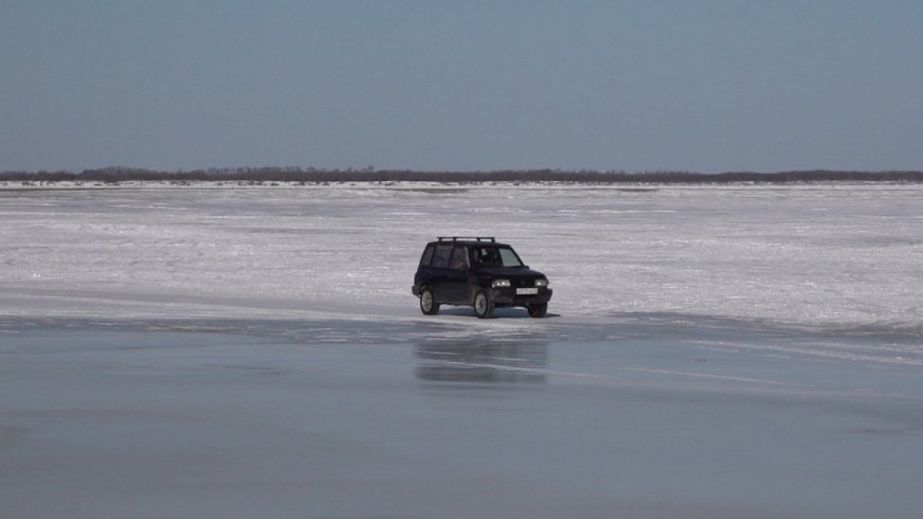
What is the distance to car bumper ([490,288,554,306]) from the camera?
26766 millimetres

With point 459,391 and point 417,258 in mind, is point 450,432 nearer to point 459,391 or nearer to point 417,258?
point 459,391

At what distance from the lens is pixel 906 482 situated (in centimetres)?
1038

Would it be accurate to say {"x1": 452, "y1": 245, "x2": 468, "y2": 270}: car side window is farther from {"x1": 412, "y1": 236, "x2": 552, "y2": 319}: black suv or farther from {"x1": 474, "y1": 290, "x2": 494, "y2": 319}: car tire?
{"x1": 474, "y1": 290, "x2": 494, "y2": 319}: car tire

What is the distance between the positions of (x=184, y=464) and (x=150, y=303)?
1919 cm

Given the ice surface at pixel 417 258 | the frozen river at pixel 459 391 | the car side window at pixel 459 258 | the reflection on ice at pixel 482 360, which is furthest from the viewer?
the ice surface at pixel 417 258

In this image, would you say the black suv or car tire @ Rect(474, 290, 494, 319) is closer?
the black suv

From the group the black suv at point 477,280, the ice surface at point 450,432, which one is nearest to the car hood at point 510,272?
the black suv at point 477,280

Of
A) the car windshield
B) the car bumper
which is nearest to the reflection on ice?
the car bumper

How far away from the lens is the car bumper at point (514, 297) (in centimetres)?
2677

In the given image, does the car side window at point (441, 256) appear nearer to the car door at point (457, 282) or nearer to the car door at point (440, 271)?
the car door at point (440, 271)

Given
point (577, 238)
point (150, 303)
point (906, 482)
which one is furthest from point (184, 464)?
point (577, 238)

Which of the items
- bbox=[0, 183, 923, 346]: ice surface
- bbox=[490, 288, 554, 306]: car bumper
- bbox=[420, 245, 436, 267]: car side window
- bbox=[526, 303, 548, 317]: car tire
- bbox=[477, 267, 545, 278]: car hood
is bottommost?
bbox=[0, 183, 923, 346]: ice surface

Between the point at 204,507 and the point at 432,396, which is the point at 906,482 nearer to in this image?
the point at 204,507

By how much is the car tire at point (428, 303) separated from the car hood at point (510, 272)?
42.9 inches
